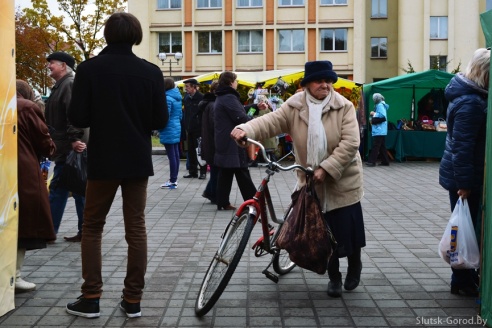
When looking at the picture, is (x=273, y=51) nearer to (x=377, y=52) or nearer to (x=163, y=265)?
(x=377, y=52)

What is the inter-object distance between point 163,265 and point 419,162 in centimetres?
1528

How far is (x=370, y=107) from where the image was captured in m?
21.6

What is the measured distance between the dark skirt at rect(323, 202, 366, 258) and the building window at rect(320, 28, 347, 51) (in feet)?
163

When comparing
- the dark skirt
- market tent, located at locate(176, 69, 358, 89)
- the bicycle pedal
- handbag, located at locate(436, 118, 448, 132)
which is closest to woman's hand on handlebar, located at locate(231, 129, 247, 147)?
the dark skirt

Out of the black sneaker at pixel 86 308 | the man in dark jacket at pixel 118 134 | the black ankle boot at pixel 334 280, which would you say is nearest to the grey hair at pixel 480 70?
the black ankle boot at pixel 334 280

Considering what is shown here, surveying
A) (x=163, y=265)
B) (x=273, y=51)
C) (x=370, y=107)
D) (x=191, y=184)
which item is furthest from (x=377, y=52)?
(x=163, y=265)

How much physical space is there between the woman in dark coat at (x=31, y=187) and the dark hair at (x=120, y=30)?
1298 millimetres

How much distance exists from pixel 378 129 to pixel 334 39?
117ft

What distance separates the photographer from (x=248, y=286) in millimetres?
5887

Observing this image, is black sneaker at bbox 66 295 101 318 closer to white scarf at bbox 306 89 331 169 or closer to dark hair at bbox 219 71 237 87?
white scarf at bbox 306 89 331 169

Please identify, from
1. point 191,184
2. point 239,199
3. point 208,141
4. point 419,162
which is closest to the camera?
point 208,141

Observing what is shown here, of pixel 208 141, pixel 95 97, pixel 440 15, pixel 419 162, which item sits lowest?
pixel 419 162

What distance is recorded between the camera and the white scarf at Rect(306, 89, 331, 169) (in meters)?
5.41

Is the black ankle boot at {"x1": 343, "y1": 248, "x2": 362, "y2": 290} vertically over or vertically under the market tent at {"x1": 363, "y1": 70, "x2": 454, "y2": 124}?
under
